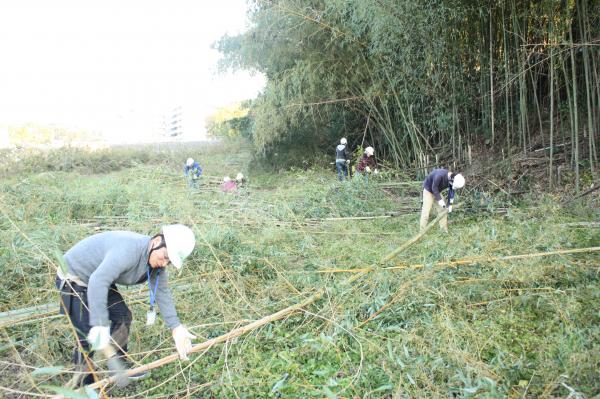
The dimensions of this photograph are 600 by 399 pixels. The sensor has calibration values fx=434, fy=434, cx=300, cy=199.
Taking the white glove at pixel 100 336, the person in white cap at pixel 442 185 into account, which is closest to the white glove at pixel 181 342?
the white glove at pixel 100 336

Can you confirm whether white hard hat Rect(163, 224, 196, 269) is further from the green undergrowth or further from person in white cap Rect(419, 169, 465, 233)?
person in white cap Rect(419, 169, 465, 233)

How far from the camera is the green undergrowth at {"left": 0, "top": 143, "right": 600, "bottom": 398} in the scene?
8.18ft

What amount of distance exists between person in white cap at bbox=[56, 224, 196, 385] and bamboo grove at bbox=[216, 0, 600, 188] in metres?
5.34

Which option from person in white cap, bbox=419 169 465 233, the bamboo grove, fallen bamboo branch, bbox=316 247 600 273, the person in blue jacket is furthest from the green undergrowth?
the person in blue jacket

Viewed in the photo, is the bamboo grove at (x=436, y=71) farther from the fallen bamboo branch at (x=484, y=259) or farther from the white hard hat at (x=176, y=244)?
the white hard hat at (x=176, y=244)

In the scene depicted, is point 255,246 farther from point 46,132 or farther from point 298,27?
point 46,132

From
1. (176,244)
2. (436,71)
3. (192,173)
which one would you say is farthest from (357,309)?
(192,173)

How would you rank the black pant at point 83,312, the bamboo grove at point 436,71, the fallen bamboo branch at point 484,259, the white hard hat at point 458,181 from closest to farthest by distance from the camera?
the black pant at point 83,312 → the fallen bamboo branch at point 484,259 → the white hard hat at point 458,181 → the bamboo grove at point 436,71

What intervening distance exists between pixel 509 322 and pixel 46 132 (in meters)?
29.3

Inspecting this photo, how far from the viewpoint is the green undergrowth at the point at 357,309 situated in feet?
8.18

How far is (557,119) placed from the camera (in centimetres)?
811

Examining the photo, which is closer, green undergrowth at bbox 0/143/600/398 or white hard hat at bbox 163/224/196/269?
white hard hat at bbox 163/224/196/269

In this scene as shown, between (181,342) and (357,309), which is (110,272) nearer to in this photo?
(181,342)

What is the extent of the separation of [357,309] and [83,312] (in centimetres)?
190
